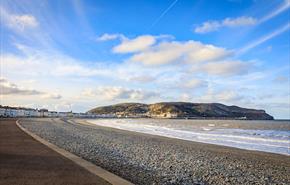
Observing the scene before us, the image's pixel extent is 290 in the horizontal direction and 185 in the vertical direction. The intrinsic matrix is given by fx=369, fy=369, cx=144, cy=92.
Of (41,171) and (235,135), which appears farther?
(235,135)

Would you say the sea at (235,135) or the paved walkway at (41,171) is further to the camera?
the sea at (235,135)

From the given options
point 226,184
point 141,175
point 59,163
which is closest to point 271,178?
point 226,184

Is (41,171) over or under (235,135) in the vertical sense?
under

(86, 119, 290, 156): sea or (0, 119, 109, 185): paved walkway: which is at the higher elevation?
(86, 119, 290, 156): sea

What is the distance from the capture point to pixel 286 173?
14.5 m

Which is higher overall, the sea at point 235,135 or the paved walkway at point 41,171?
the sea at point 235,135

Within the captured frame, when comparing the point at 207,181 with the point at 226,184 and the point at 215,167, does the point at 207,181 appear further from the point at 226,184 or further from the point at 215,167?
the point at 215,167

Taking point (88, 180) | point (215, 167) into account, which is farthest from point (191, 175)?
point (88, 180)

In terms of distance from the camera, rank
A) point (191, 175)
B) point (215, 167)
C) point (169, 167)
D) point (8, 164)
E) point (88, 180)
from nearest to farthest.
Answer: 1. point (88, 180)
2. point (8, 164)
3. point (191, 175)
4. point (169, 167)
5. point (215, 167)

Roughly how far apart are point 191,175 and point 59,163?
171 inches

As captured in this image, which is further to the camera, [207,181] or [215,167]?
[215,167]

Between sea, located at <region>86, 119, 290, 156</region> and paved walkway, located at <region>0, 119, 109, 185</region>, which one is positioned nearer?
paved walkway, located at <region>0, 119, 109, 185</region>

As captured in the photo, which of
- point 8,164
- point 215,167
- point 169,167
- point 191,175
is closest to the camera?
point 8,164

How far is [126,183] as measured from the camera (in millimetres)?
8812
